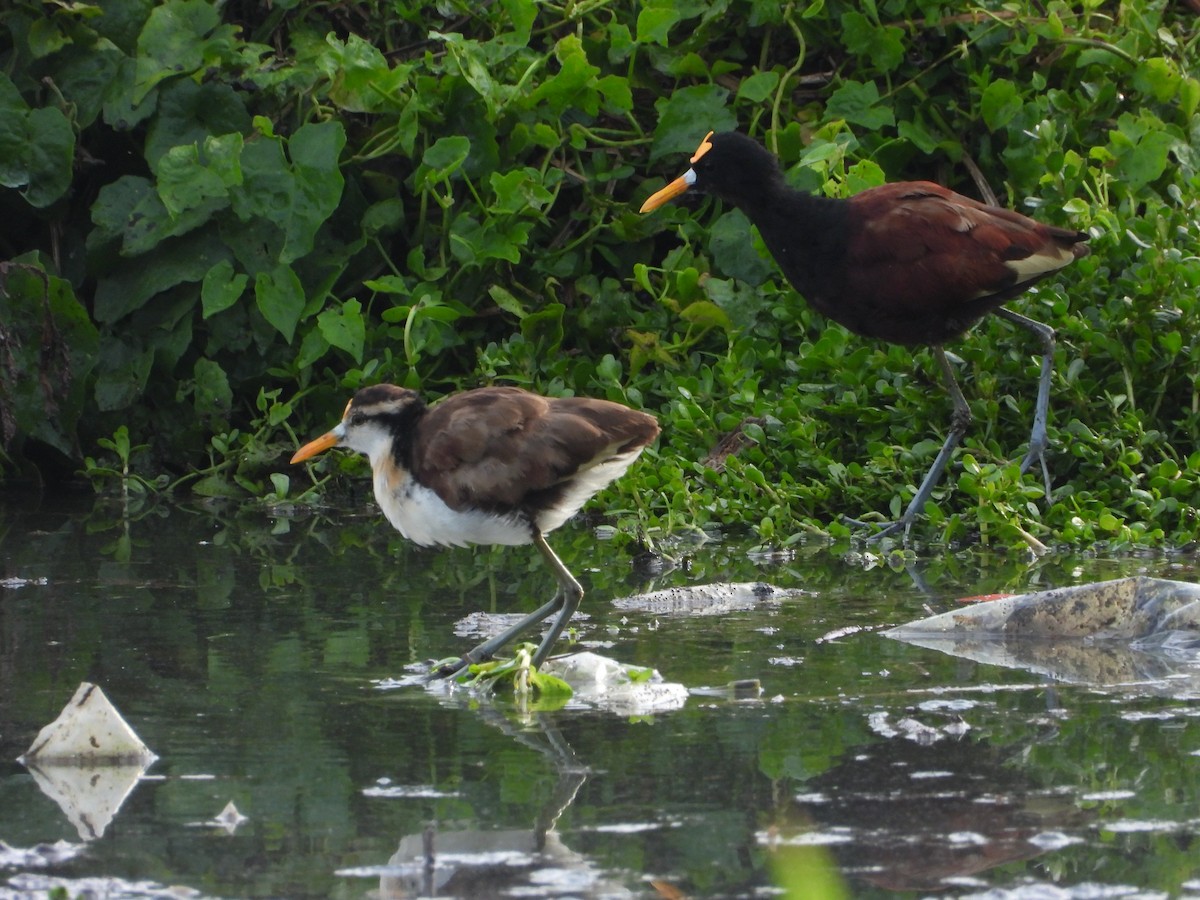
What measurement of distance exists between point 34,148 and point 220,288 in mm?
1225

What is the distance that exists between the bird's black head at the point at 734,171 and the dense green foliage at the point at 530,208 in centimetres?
47

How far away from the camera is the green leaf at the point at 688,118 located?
8797 mm

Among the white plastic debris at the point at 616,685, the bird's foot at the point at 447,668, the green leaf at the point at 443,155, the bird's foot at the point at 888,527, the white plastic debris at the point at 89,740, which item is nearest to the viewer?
the white plastic debris at the point at 89,740

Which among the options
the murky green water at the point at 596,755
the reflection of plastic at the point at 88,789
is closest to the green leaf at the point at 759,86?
the murky green water at the point at 596,755

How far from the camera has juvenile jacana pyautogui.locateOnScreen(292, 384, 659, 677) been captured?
5.37 metres

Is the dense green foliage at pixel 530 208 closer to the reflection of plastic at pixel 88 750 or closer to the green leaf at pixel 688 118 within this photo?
the green leaf at pixel 688 118

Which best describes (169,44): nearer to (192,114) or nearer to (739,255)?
(192,114)

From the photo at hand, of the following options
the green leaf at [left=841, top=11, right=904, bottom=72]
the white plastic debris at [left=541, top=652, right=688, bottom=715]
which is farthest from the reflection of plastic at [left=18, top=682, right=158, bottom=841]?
the green leaf at [left=841, top=11, right=904, bottom=72]

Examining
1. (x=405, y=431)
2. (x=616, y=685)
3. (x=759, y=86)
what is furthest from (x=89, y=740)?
(x=759, y=86)

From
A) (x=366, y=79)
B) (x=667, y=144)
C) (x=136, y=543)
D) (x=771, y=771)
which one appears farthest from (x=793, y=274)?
(x=771, y=771)

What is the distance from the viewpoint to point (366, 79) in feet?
28.2

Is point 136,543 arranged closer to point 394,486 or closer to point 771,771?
point 394,486

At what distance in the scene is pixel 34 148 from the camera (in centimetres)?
862

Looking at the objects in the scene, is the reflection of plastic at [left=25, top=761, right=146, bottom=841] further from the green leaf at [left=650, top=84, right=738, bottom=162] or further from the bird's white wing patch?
the green leaf at [left=650, top=84, right=738, bottom=162]
